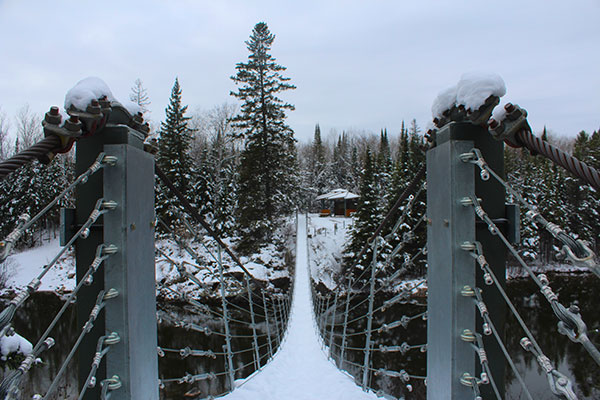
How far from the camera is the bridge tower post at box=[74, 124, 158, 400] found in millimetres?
1020

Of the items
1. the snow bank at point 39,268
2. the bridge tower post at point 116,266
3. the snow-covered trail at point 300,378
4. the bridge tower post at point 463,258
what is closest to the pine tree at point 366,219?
the snow-covered trail at point 300,378

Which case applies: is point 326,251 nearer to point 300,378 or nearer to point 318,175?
point 300,378

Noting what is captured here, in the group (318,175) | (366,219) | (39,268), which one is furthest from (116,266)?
(318,175)

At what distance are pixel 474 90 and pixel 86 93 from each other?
3.73ft

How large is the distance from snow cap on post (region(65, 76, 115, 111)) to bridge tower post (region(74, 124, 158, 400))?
101mm

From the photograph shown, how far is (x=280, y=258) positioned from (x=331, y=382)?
42.7 ft

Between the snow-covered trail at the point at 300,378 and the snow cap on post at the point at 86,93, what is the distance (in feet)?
6.02

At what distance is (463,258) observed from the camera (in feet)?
3.41

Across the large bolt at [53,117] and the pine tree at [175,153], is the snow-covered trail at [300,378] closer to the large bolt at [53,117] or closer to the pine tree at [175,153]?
the large bolt at [53,117]

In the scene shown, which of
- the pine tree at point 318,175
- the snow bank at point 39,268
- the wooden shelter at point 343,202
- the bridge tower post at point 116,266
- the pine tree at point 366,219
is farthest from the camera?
the pine tree at point 318,175

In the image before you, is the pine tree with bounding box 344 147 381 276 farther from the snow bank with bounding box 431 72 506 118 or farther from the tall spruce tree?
the snow bank with bounding box 431 72 506 118

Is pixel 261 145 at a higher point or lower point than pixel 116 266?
higher

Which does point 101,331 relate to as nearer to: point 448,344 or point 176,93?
point 448,344

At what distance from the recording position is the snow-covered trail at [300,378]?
227 cm
